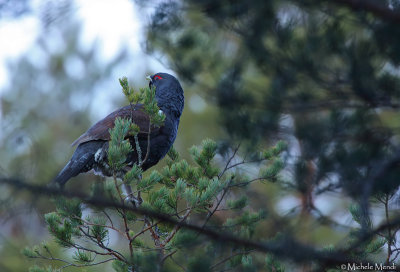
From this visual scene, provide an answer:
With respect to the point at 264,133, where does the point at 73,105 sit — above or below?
above

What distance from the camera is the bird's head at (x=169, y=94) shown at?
4965mm

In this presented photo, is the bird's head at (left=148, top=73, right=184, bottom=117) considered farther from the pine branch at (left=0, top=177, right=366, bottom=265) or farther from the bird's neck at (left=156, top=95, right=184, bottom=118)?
the pine branch at (left=0, top=177, right=366, bottom=265)

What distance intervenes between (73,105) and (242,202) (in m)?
9.00

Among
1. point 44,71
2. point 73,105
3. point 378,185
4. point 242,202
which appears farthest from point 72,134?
point 378,185

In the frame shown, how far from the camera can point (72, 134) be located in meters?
10.8

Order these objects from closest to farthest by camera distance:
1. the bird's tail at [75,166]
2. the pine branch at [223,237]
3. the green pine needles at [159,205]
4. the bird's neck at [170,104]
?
the pine branch at [223,237] → the green pine needles at [159,205] → the bird's tail at [75,166] → the bird's neck at [170,104]

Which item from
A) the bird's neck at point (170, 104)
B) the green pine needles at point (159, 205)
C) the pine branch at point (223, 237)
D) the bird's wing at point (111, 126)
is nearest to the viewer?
the pine branch at point (223, 237)

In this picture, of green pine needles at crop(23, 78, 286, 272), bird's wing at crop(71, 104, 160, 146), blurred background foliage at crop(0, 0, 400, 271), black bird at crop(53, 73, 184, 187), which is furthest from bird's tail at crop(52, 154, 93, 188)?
blurred background foliage at crop(0, 0, 400, 271)

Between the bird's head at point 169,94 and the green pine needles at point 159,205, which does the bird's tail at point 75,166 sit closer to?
the green pine needles at point 159,205

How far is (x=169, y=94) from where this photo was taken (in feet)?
16.8

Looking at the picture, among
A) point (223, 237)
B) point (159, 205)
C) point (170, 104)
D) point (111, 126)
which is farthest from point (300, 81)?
point (170, 104)

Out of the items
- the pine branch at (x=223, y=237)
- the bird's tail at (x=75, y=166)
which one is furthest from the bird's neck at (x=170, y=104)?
the pine branch at (x=223, y=237)

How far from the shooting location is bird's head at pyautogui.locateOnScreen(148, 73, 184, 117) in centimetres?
496

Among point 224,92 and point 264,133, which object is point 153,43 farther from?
point 264,133
